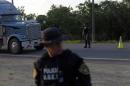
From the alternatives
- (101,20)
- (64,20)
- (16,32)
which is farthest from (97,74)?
(64,20)

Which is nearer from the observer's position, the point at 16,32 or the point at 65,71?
the point at 65,71

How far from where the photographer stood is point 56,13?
54.3 m

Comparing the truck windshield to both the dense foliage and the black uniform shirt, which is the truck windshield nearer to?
the dense foliage

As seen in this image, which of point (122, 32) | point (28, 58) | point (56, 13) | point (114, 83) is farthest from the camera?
point (56, 13)

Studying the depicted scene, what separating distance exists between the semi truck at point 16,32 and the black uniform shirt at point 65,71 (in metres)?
19.5

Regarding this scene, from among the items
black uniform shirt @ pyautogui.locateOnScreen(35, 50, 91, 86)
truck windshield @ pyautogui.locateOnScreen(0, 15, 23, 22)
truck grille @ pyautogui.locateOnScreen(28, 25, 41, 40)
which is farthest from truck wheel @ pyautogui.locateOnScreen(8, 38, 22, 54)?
black uniform shirt @ pyautogui.locateOnScreen(35, 50, 91, 86)

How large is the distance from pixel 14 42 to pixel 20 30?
821 millimetres

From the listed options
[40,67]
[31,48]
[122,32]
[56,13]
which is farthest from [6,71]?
[56,13]

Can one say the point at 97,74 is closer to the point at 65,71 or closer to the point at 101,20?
the point at 65,71

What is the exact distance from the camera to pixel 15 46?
24.4 m

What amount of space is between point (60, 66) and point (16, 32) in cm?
2059

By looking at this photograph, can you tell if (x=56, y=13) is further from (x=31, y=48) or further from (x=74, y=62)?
(x=74, y=62)

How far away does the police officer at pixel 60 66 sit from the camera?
14.8ft

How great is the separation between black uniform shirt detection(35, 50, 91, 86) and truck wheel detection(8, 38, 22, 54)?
19577 millimetres
